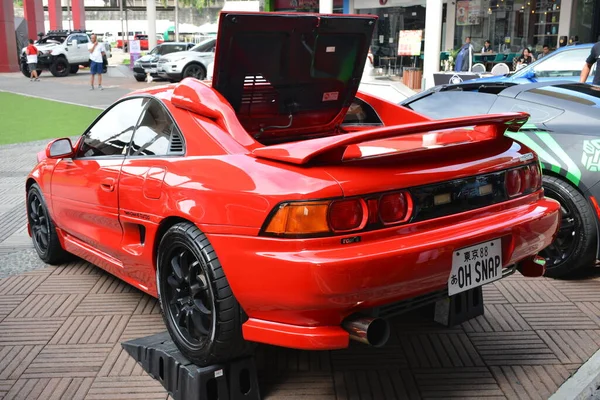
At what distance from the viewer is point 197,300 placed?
3145 millimetres

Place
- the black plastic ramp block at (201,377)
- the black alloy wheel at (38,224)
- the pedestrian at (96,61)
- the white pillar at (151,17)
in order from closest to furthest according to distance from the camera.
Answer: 1. the black plastic ramp block at (201,377)
2. the black alloy wheel at (38,224)
3. the pedestrian at (96,61)
4. the white pillar at (151,17)

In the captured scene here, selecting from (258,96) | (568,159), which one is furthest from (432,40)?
(258,96)

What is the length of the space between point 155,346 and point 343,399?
1012 mm

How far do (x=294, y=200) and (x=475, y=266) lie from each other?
0.94 metres

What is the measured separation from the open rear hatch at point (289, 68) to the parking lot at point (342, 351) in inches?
53.3

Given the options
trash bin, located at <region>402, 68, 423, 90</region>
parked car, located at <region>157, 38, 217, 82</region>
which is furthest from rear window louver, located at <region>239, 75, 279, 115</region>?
parked car, located at <region>157, 38, 217, 82</region>

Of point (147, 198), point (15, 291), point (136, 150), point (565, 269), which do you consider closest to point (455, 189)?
point (147, 198)

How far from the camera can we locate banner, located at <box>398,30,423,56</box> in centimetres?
1920

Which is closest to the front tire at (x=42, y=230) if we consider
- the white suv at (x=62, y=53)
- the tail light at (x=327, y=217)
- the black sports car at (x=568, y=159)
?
the tail light at (x=327, y=217)

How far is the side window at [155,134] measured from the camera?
11.4 ft

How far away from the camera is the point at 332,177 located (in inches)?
106

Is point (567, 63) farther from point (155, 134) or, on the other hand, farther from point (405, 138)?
point (155, 134)

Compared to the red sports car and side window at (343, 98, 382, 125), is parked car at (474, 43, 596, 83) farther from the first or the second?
the red sports car

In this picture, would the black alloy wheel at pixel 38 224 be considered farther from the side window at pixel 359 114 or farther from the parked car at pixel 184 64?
the parked car at pixel 184 64
